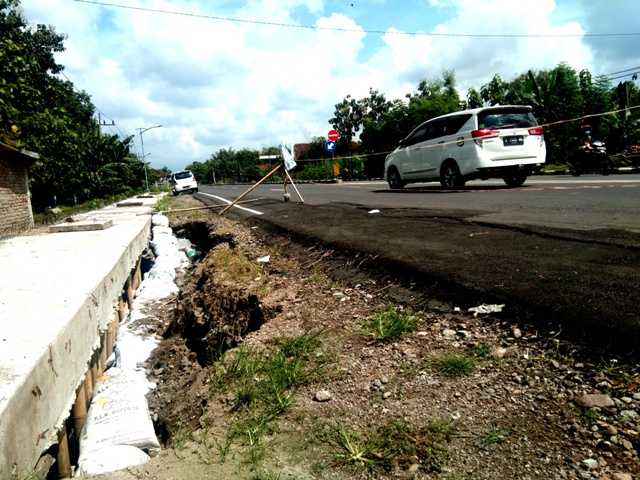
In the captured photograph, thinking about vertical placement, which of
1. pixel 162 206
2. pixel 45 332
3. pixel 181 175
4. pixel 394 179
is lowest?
pixel 45 332

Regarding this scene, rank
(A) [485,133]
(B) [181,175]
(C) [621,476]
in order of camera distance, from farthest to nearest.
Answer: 1. (B) [181,175]
2. (A) [485,133]
3. (C) [621,476]

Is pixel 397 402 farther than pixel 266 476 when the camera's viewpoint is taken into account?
Yes

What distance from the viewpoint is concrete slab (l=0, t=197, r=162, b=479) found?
2121 millimetres

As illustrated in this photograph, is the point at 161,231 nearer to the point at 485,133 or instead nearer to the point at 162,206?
the point at 162,206

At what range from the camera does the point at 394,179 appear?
13.2 m

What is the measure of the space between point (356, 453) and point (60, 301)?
298cm

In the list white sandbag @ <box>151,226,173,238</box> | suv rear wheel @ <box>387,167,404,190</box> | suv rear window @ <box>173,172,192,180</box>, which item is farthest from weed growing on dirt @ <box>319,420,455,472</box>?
suv rear window @ <box>173,172,192,180</box>

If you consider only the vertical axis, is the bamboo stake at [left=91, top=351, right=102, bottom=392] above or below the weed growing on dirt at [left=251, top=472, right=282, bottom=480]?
below

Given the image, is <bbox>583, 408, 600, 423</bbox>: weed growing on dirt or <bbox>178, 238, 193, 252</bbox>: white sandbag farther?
<bbox>178, 238, 193, 252</bbox>: white sandbag

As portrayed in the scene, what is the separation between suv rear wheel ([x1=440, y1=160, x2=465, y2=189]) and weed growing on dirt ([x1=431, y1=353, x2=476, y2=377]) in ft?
28.0

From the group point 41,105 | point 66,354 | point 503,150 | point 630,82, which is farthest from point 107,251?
point 630,82

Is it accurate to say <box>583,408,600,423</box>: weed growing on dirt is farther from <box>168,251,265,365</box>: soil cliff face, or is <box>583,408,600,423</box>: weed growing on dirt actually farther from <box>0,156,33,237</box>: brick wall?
<box>0,156,33,237</box>: brick wall

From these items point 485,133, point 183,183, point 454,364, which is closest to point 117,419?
point 454,364

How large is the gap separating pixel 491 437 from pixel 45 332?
2.68 metres
